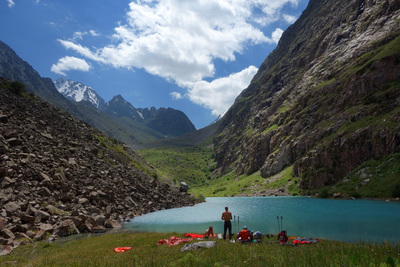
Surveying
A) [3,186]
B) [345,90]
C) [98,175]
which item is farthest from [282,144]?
[3,186]

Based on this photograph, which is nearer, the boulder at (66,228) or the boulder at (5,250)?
the boulder at (5,250)

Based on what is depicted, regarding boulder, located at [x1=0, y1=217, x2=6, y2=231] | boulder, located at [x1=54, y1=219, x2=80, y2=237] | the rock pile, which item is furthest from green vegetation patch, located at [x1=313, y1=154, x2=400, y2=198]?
boulder, located at [x1=0, y1=217, x2=6, y2=231]

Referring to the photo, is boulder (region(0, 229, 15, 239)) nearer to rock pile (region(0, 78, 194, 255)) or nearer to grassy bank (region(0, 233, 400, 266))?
rock pile (region(0, 78, 194, 255))

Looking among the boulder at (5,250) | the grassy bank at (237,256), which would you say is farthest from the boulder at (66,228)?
the boulder at (5,250)

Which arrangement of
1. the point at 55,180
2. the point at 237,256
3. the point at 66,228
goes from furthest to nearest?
the point at 55,180 < the point at 66,228 < the point at 237,256

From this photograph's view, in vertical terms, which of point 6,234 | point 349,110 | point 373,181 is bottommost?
point 6,234

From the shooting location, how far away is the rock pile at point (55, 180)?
35166mm

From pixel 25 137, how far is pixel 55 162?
27.4ft

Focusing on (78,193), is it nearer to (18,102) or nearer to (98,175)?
(98,175)

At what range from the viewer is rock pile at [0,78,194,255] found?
3517cm

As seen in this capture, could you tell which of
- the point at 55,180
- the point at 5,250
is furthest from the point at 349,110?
the point at 5,250

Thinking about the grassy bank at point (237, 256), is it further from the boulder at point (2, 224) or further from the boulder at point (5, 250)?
the boulder at point (2, 224)

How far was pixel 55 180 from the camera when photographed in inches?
1890

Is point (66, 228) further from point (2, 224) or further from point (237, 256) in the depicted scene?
point (237, 256)
